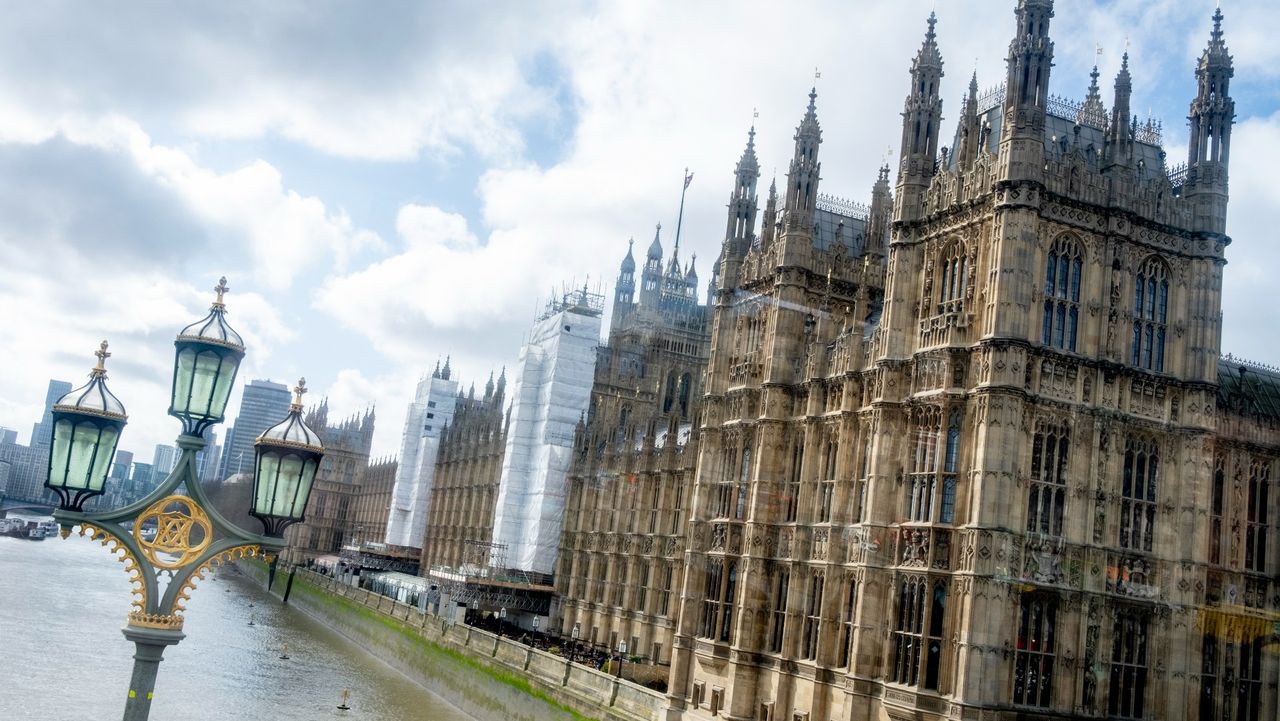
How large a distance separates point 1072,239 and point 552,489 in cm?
5620

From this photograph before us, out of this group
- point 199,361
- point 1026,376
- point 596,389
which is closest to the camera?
point 199,361

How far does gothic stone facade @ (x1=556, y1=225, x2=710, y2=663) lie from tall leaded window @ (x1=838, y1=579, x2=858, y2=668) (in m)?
23.6

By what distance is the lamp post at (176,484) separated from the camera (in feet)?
45.0

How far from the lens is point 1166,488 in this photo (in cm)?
3338

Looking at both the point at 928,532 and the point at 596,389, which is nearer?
the point at 928,532

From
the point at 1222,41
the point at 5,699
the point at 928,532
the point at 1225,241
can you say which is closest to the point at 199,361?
the point at 928,532

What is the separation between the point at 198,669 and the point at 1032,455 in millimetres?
51693

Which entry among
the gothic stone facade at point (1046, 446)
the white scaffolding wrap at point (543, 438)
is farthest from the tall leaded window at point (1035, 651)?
the white scaffolding wrap at point (543, 438)

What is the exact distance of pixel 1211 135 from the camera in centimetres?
3519

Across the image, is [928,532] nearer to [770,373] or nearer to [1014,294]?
[1014,294]

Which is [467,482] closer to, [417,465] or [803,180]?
[417,465]

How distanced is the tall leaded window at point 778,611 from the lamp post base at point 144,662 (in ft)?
96.6

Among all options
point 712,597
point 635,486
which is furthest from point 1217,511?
point 635,486

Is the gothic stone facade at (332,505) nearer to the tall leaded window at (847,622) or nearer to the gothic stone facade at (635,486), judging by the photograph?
the gothic stone facade at (635,486)
